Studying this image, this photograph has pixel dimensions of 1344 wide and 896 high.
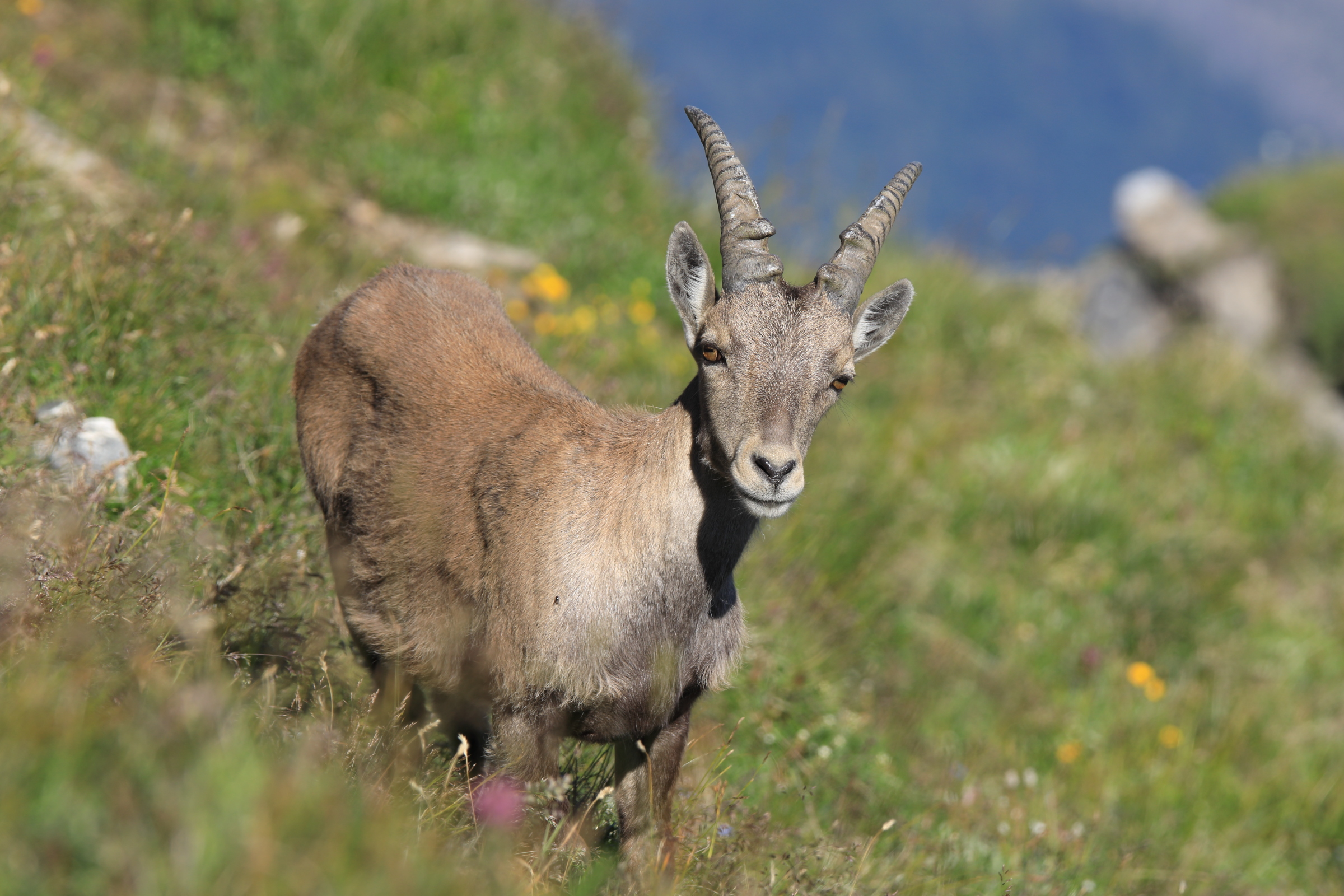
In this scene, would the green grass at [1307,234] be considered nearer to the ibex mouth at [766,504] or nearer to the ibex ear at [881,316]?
the ibex ear at [881,316]

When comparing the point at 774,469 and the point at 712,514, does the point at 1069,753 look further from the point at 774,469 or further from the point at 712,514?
the point at 774,469

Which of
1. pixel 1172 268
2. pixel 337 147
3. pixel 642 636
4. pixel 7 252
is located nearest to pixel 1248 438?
pixel 1172 268

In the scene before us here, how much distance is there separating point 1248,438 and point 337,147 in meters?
10.2

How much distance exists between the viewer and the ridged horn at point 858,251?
420 centimetres

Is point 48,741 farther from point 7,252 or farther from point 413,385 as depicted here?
point 7,252

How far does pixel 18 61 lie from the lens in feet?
26.5

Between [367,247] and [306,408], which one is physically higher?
[306,408]

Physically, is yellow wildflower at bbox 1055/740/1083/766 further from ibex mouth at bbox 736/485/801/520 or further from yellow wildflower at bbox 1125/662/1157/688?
ibex mouth at bbox 736/485/801/520

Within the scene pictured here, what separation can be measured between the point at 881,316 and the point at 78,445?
132 inches

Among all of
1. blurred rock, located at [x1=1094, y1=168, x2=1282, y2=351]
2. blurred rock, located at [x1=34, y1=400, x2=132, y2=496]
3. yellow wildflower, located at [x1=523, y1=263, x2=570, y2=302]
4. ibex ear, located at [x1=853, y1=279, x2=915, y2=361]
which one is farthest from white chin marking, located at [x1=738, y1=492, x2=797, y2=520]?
blurred rock, located at [x1=1094, y1=168, x2=1282, y2=351]

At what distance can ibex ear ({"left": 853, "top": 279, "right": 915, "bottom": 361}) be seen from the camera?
4.59 metres

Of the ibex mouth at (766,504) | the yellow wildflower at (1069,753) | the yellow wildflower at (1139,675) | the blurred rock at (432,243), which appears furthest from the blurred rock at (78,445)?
the yellow wildflower at (1139,675)

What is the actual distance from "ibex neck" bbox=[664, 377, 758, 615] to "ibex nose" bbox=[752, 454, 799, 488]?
0.31 metres

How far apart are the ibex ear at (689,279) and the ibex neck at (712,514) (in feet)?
0.99
